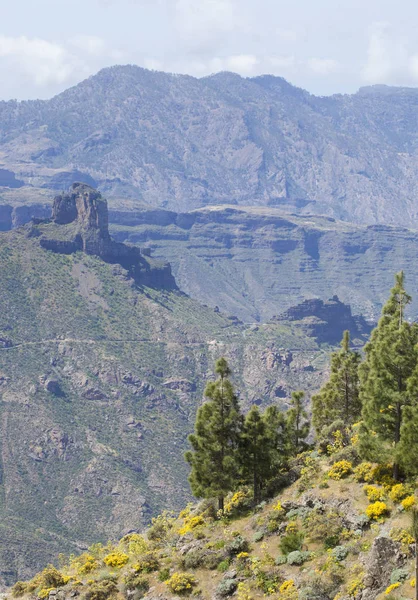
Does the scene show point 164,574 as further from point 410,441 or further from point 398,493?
point 410,441

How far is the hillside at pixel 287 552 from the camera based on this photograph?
186ft

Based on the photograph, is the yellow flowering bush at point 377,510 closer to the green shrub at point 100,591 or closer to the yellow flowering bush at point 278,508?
the yellow flowering bush at point 278,508

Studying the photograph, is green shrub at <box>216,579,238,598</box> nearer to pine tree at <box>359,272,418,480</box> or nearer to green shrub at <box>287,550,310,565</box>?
green shrub at <box>287,550,310,565</box>

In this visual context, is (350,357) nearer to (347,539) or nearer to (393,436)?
(393,436)

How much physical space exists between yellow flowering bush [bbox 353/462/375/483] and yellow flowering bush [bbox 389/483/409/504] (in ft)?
12.2

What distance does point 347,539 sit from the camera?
6172cm

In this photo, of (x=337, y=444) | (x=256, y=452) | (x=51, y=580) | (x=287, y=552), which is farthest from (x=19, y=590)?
(x=337, y=444)

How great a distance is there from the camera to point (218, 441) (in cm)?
7525

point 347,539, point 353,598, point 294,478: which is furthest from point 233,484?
point 353,598

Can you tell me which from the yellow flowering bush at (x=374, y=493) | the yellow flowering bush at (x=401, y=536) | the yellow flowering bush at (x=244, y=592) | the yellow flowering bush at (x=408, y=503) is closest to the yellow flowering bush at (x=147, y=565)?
the yellow flowering bush at (x=244, y=592)

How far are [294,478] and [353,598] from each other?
1960 centimetres

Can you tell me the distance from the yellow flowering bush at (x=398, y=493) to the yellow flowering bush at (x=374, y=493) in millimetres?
944

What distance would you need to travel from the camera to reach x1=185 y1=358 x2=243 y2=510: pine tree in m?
74.6

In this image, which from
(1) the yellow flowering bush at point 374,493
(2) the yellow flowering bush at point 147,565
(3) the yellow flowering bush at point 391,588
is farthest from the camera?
(2) the yellow flowering bush at point 147,565
